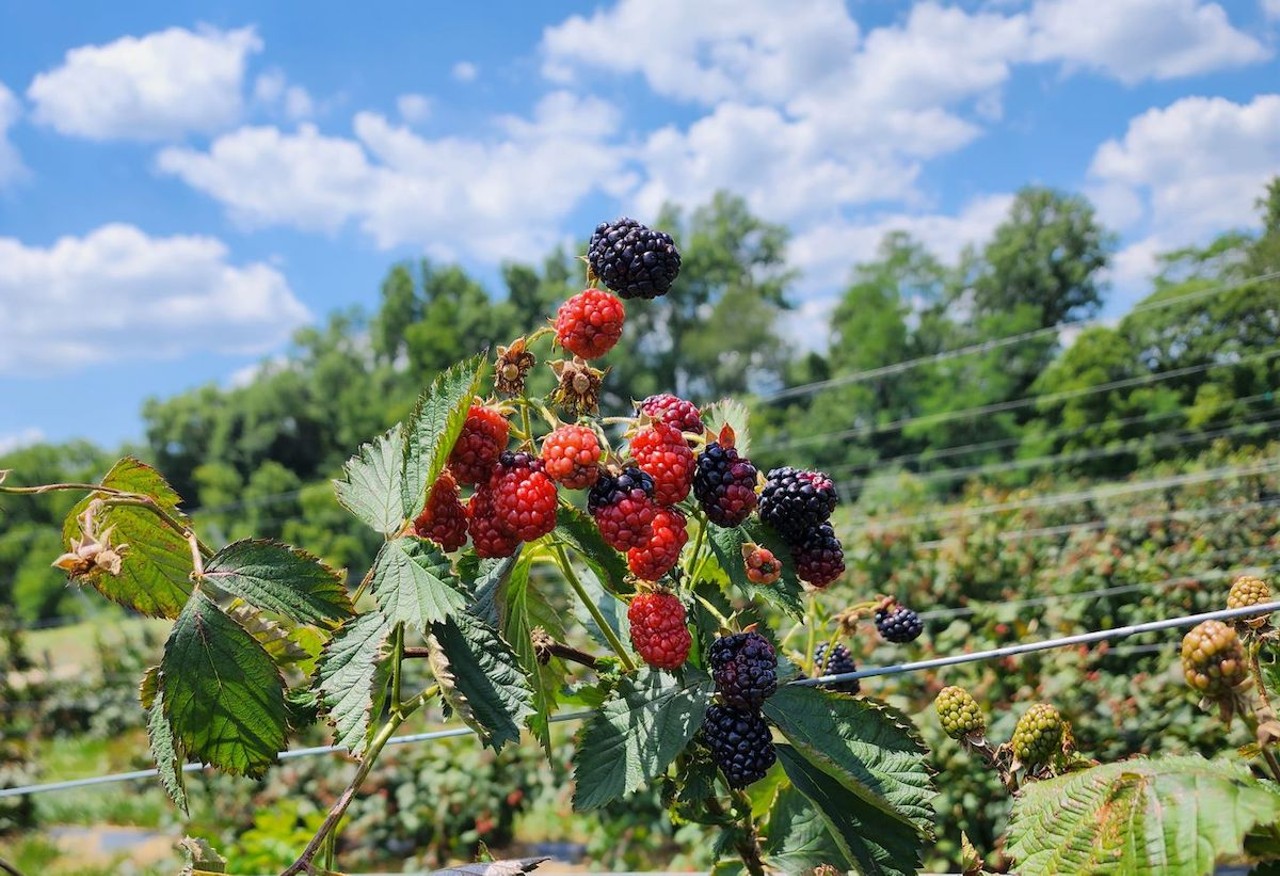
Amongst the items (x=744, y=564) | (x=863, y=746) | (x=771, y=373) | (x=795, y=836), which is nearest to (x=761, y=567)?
(x=744, y=564)

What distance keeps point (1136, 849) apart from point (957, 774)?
1.68 m

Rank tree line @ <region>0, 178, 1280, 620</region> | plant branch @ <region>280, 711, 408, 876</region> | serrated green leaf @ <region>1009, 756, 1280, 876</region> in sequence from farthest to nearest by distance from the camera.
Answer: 1. tree line @ <region>0, 178, 1280, 620</region>
2. plant branch @ <region>280, 711, 408, 876</region>
3. serrated green leaf @ <region>1009, 756, 1280, 876</region>

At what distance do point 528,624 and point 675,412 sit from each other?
6.7 inches

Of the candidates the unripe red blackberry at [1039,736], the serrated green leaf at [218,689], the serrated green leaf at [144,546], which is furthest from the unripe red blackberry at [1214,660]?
the serrated green leaf at [144,546]

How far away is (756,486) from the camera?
67 cm

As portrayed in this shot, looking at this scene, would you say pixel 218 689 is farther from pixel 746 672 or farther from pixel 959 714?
pixel 959 714

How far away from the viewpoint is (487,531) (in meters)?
0.59

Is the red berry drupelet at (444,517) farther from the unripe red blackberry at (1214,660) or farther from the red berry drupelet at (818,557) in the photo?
the unripe red blackberry at (1214,660)

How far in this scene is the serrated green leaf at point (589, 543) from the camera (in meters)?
0.62

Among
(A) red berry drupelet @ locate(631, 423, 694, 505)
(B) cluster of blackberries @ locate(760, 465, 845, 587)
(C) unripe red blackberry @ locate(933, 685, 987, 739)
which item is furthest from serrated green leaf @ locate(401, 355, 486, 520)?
(C) unripe red blackberry @ locate(933, 685, 987, 739)

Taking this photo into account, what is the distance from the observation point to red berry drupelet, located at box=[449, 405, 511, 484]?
61 cm

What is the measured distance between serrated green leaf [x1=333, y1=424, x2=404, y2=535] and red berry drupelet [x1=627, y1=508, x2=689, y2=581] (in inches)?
5.7

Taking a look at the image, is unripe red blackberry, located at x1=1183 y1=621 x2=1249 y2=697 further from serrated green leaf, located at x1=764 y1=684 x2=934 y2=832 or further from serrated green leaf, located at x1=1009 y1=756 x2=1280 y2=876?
serrated green leaf, located at x1=764 y1=684 x2=934 y2=832

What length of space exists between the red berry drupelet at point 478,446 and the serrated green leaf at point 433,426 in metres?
0.02
